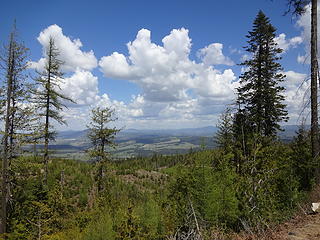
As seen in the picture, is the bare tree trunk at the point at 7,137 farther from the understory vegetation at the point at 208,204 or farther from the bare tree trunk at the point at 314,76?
the bare tree trunk at the point at 314,76

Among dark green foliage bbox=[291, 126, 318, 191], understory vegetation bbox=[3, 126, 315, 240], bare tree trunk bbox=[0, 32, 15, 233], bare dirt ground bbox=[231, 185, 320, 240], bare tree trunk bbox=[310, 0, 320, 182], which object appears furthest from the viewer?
bare tree trunk bbox=[0, 32, 15, 233]

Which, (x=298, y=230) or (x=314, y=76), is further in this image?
(x=314, y=76)

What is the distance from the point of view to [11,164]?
595 inches

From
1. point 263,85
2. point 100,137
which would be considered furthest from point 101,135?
point 263,85

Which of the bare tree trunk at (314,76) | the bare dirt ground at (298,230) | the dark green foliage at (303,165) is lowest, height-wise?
the bare dirt ground at (298,230)

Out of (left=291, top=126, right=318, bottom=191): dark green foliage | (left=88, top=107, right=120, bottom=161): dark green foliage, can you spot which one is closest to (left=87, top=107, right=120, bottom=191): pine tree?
(left=88, top=107, right=120, bottom=161): dark green foliage

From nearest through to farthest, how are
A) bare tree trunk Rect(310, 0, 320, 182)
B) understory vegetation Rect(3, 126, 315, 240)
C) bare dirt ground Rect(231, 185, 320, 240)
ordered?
bare dirt ground Rect(231, 185, 320, 240)
understory vegetation Rect(3, 126, 315, 240)
bare tree trunk Rect(310, 0, 320, 182)

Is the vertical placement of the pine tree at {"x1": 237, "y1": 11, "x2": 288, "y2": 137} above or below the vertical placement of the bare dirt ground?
above

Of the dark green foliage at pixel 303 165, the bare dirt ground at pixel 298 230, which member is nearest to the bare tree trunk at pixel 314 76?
the dark green foliage at pixel 303 165

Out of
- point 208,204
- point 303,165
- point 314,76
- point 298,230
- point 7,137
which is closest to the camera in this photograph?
point 298,230

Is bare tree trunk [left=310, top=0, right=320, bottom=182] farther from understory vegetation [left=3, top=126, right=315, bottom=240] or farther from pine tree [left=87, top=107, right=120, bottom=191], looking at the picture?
pine tree [left=87, top=107, right=120, bottom=191]

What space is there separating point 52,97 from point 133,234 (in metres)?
14.7

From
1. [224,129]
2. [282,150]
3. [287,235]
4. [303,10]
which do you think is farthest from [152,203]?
[224,129]

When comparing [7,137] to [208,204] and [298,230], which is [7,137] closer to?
[208,204]
